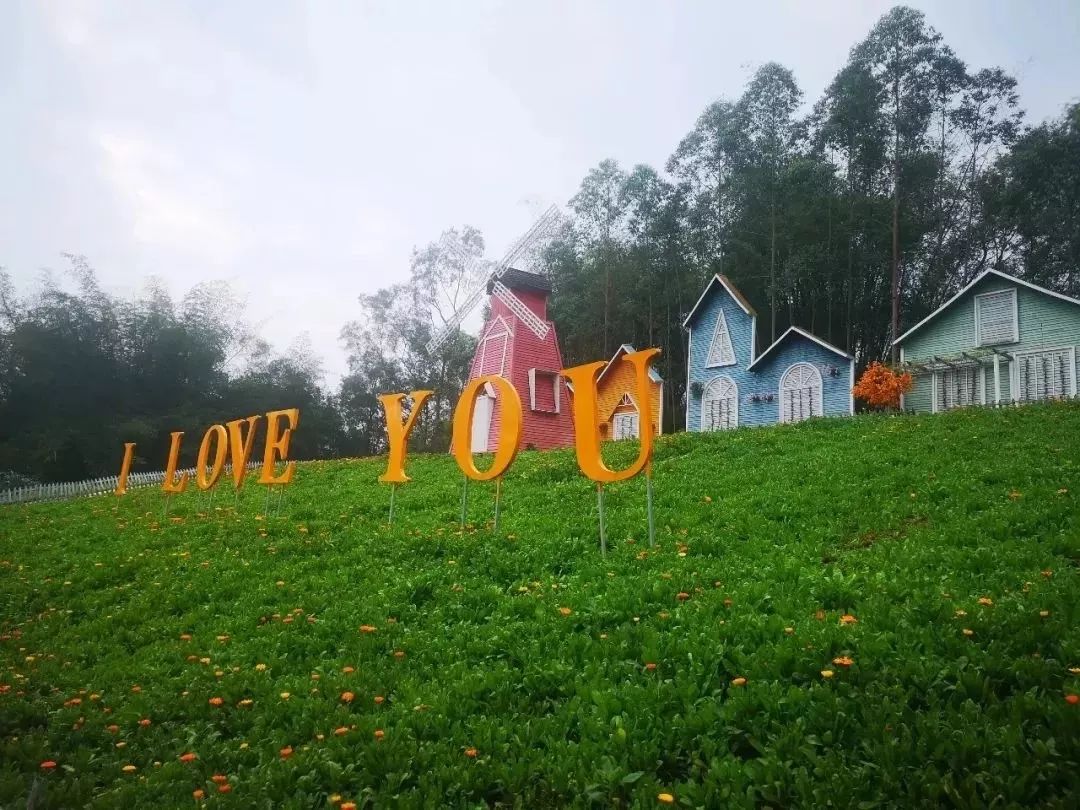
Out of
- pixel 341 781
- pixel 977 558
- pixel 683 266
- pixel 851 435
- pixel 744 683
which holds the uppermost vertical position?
pixel 683 266

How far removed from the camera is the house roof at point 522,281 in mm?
31859

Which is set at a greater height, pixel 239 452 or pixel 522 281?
pixel 522 281

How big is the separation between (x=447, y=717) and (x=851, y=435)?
46.4ft

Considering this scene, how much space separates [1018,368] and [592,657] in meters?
22.9

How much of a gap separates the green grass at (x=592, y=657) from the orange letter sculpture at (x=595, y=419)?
1032 millimetres

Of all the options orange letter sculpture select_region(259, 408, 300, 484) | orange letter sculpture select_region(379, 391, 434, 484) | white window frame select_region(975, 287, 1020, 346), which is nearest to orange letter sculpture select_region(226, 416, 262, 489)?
orange letter sculpture select_region(259, 408, 300, 484)

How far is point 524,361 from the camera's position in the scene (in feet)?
99.8

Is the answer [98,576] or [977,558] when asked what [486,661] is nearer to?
[977,558]

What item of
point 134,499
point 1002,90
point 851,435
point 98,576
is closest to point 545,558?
point 98,576

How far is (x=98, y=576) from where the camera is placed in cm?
948

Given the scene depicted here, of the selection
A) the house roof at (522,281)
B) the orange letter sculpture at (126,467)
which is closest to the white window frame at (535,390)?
the house roof at (522,281)

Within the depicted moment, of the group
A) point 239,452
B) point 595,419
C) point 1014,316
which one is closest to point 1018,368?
point 1014,316

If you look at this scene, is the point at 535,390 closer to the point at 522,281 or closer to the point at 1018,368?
the point at 522,281

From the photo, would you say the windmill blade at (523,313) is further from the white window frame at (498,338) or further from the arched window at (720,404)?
the arched window at (720,404)
